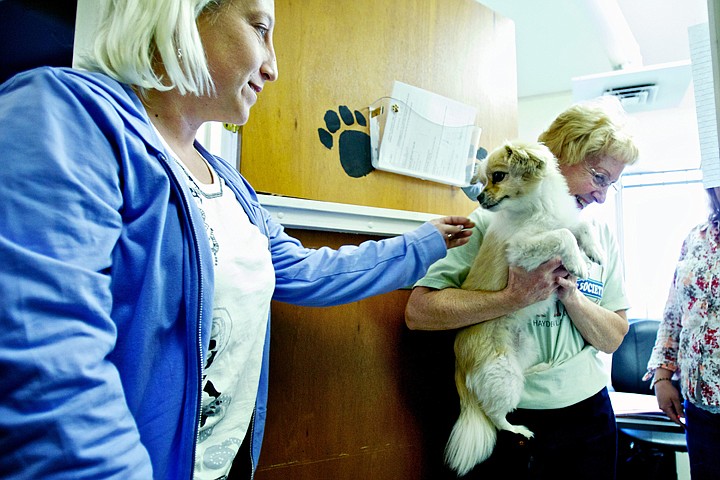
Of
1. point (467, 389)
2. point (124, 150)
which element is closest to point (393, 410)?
point (467, 389)

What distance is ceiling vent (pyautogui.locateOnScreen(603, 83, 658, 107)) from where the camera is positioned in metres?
3.30

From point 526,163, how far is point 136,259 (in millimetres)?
1104

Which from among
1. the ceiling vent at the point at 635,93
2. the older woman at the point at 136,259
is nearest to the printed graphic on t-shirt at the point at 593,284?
the older woman at the point at 136,259

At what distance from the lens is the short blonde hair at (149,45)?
71 cm

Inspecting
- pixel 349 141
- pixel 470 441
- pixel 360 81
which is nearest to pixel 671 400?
pixel 470 441

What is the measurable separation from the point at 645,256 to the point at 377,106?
3703mm

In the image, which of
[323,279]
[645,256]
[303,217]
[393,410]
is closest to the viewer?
[323,279]

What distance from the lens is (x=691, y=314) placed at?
138 centimetres

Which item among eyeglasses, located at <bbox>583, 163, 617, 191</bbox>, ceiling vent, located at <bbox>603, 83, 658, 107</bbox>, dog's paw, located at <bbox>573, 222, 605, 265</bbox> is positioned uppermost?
ceiling vent, located at <bbox>603, 83, 658, 107</bbox>

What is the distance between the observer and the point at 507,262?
1.28 m

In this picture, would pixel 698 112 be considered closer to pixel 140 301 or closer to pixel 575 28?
pixel 140 301

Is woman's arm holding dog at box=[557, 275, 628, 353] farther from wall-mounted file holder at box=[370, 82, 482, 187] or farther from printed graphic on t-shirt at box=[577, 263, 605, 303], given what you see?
wall-mounted file holder at box=[370, 82, 482, 187]

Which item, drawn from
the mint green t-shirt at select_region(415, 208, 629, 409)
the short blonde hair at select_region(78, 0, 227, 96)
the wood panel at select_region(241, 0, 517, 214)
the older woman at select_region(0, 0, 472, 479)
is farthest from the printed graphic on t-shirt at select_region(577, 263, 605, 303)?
the short blonde hair at select_region(78, 0, 227, 96)

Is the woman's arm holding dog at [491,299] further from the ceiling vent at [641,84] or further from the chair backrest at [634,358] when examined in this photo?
the ceiling vent at [641,84]
